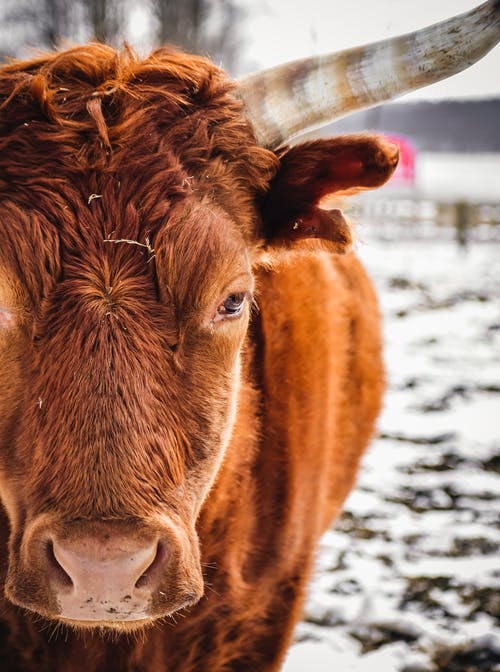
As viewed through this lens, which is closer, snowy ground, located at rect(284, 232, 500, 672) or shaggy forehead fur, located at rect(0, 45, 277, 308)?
shaggy forehead fur, located at rect(0, 45, 277, 308)

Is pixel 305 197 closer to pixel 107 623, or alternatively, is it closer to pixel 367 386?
pixel 107 623

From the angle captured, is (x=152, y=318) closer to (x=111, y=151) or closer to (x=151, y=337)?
(x=151, y=337)

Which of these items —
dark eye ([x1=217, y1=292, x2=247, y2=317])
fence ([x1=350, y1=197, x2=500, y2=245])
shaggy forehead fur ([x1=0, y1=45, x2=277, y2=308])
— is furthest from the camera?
fence ([x1=350, y1=197, x2=500, y2=245])

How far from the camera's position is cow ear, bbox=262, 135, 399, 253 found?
2004 millimetres

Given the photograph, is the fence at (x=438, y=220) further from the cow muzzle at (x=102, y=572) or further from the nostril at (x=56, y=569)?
the nostril at (x=56, y=569)

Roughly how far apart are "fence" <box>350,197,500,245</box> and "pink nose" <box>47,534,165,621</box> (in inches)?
567

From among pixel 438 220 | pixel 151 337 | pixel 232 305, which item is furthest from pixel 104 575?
pixel 438 220

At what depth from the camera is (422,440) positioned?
5285mm

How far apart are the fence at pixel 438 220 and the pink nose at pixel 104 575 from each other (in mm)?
14412

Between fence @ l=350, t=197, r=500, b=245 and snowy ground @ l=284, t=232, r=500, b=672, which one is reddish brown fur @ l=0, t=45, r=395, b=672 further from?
fence @ l=350, t=197, r=500, b=245

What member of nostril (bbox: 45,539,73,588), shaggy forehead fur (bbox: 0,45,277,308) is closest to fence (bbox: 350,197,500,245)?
shaggy forehead fur (bbox: 0,45,277,308)

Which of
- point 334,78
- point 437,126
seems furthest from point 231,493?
point 437,126

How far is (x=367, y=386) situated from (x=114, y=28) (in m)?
11.1

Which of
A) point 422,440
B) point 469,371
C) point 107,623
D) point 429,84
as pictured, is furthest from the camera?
point 469,371
